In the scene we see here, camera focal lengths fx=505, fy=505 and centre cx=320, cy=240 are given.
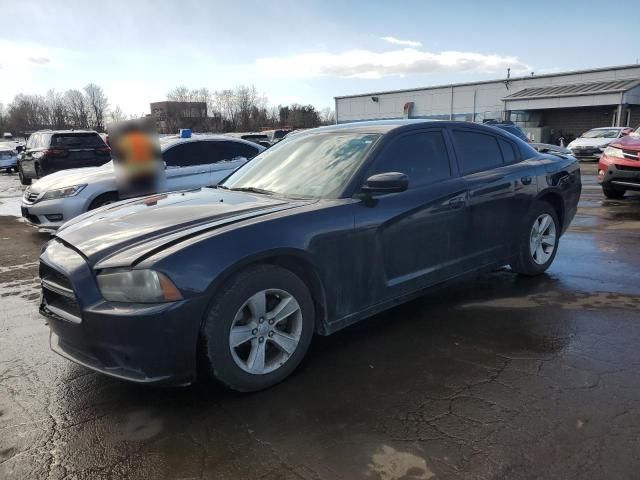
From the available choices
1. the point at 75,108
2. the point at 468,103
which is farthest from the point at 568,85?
the point at 75,108

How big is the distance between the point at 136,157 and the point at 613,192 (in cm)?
966

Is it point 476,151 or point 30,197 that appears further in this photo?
point 30,197

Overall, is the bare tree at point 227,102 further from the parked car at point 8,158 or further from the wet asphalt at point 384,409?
the wet asphalt at point 384,409

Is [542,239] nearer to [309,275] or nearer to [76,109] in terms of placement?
[309,275]

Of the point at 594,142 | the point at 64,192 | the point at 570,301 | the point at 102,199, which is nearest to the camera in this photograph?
the point at 570,301

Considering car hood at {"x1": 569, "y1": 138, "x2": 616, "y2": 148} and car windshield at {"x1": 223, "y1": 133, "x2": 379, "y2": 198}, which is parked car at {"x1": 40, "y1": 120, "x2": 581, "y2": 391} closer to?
car windshield at {"x1": 223, "y1": 133, "x2": 379, "y2": 198}

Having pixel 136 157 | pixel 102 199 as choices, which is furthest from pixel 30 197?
pixel 136 157

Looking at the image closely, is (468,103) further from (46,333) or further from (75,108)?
(75,108)

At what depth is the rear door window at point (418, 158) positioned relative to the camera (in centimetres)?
386

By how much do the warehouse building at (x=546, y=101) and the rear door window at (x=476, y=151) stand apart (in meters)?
23.2

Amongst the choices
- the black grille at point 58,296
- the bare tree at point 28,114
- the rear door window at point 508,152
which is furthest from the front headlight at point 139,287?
the bare tree at point 28,114

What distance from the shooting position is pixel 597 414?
9.00 ft

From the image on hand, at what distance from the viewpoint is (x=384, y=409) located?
2.86 m

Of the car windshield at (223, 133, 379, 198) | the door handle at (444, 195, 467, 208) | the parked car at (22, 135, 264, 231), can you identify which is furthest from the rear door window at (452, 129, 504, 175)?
the parked car at (22, 135, 264, 231)
